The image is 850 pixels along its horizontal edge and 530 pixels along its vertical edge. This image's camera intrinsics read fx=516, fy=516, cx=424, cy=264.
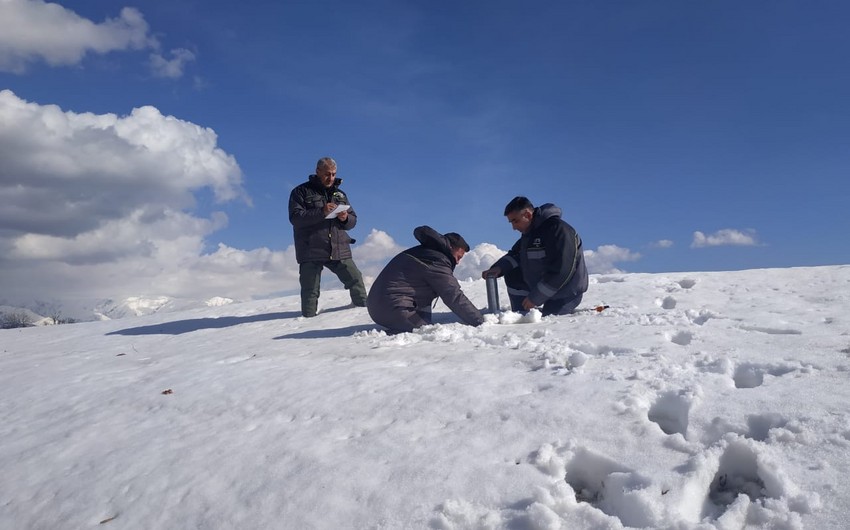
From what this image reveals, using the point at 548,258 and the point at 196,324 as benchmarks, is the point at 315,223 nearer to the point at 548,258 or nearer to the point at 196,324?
the point at 196,324

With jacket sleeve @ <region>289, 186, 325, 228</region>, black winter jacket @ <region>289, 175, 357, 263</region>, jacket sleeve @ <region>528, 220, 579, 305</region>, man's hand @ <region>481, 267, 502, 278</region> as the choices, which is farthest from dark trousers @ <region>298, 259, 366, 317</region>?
jacket sleeve @ <region>528, 220, 579, 305</region>

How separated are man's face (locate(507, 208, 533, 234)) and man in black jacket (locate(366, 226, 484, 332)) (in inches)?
38.7

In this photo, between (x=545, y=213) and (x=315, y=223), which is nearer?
(x=545, y=213)

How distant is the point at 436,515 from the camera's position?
2646 millimetres

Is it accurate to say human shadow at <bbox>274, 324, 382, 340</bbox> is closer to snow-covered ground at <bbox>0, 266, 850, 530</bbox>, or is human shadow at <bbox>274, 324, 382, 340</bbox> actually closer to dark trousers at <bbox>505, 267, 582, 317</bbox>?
snow-covered ground at <bbox>0, 266, 850, 530</bbox>

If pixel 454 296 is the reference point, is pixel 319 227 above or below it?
above

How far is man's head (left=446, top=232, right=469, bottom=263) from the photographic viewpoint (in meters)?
6.94

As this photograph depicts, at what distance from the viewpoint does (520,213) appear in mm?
7539

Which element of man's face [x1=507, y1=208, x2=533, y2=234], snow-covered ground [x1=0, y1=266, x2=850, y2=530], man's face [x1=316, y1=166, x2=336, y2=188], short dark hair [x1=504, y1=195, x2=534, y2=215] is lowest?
snow-covered ground [x1=0, y1=266, x2=850, y2=530]

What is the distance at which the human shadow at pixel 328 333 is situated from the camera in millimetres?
7445

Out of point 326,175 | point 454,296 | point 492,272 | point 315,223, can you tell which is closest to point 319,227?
point 315,223

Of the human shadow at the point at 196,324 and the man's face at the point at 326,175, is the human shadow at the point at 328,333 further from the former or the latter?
the man's face at the point at 326,175

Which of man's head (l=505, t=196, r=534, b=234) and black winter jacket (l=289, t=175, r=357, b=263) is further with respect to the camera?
black winter jacket (l=289, t=175, r=357, b=263)

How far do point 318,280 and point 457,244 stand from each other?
337 centimetres
